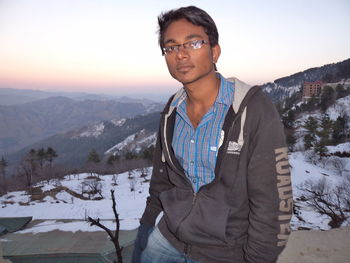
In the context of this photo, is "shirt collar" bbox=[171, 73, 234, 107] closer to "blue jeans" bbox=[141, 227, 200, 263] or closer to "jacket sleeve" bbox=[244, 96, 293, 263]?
"jacket sleeve" bbox=[244, 96, 293, 263]

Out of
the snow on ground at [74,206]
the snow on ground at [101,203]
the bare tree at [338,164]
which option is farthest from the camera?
the bare tree at [338,164]

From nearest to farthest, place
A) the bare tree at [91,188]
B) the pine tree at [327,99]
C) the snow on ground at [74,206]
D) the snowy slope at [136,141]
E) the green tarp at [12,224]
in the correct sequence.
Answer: the green tarp at [12,224]
the snow on ground at [74,206]
the bare tree at [91,188]
the pine tree at [327,99]
the snowy slope at [136,141]

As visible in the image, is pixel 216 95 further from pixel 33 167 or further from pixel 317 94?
pixel 317 94

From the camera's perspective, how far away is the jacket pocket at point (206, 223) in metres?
1.88

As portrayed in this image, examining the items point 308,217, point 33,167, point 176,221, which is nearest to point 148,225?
point 176,221

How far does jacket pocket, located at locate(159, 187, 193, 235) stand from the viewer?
6.76ft

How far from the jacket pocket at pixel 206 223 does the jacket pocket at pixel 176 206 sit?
0.05 meters

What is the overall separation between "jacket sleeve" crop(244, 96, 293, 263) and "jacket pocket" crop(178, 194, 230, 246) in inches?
9.9

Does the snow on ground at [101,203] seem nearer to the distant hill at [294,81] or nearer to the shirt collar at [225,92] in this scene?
the shirt collar at [225,92]

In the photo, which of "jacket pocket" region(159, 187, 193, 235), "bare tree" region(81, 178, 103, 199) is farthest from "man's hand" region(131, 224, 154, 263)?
"bare tree" region(81, 178, 103, 199)

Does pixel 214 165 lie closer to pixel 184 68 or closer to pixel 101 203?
pixel 184 68

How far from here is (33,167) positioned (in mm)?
64562

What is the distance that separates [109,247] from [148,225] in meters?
16.9

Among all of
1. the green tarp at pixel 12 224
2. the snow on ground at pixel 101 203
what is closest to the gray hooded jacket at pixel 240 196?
the green tarp at pixel 12 224
